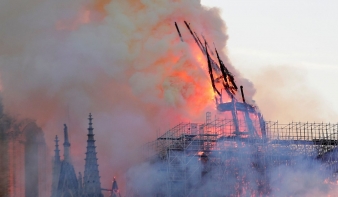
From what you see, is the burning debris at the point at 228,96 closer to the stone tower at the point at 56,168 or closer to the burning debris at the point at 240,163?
the burning debris at the point at 240,163

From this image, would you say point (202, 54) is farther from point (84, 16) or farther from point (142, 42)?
point (84, 16)

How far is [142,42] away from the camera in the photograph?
86.6 metres

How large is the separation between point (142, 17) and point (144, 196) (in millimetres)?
14672

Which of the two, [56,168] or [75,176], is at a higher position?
[56,168]

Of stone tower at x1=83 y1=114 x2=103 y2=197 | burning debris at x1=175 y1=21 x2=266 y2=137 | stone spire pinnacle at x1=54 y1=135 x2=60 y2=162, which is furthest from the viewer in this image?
stone spire pinnacle at x1=54 y1=135 x2=60 y2=162

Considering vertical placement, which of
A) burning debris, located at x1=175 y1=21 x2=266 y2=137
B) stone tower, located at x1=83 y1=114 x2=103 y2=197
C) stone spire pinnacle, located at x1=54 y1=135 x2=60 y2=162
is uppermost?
burning debris, located at x1=175 y1=21 x2=266 y2=137

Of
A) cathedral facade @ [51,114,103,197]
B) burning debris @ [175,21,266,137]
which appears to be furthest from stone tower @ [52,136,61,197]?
burning debris @ [175,21,266,137]

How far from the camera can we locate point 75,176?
79.6 meters

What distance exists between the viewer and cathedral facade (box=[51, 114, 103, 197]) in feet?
250

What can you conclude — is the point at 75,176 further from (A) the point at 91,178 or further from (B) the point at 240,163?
(B) the point at 240,163

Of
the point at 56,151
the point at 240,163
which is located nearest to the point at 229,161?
the point at 240,163

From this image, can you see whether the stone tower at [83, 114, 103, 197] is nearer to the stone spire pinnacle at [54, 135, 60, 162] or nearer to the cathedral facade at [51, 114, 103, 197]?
the cathedral facade at [51, 114, 103, 197]

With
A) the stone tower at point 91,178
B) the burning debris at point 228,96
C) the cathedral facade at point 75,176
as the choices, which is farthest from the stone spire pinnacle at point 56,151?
the burning debris at point 228,96

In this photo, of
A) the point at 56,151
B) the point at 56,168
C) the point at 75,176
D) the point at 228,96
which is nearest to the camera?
the point at 75,176
